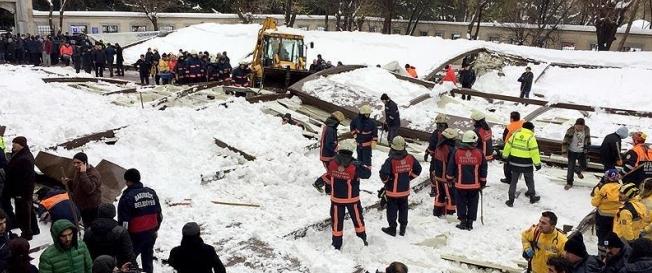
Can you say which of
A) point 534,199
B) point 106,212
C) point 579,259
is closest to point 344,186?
point 106,212

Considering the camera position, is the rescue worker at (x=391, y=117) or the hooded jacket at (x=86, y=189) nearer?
the hooded jacket at (x=86, y=189)

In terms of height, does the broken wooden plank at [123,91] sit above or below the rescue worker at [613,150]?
below

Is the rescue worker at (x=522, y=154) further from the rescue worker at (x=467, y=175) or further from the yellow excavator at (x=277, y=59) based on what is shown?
the yellow excavator at (x=277, y=59)

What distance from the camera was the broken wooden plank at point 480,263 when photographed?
707cm

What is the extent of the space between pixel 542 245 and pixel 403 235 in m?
2.73

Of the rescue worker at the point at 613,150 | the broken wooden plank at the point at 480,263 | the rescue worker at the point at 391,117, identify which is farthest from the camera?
the rescue worker at the point at 391,117

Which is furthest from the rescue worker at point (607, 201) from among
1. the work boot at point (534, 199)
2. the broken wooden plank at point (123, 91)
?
the broken wooden plank at point (123, 91)

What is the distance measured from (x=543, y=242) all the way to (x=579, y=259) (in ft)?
2.63

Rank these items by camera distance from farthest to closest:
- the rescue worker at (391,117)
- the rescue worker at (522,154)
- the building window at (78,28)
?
the building window at (78,28) < the rescue worker at (391,117) < the rescue worker at (522,154)

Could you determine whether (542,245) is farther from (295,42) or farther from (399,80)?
(295,42)

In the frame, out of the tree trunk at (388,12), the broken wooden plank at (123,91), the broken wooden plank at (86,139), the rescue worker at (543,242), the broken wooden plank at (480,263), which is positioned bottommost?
the broken wooden plank at (480,263)

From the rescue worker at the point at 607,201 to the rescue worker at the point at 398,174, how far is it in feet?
7.70

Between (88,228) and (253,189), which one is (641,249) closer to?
(88,228)

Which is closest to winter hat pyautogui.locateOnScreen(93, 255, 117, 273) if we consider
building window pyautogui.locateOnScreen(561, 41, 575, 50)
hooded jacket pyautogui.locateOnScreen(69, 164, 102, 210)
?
hooded jacket pyautogui.locateOnScreen(69, 164, 102, 210)
